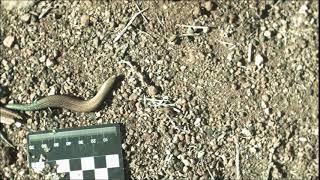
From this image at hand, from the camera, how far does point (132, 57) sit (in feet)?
11.9

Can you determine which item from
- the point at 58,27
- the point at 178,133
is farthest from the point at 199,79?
the point at 58,27

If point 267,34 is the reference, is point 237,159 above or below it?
below

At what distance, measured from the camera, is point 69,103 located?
11.7ft

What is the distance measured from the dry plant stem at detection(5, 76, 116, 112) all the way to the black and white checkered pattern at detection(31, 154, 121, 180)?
375 mm

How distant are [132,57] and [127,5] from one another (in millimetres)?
395

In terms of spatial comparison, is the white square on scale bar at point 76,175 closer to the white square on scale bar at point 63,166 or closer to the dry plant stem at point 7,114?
the white square on scale bar at point 63,166

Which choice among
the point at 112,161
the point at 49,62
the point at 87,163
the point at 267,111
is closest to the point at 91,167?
the point at 87,163

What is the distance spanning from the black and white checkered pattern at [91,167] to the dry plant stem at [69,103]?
1.23 ft

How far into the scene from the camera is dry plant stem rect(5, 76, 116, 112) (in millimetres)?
3574

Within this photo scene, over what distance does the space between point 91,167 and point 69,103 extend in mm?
498

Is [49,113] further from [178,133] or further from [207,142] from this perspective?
[207,142]

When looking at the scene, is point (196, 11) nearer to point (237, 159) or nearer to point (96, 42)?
point (96, 42)

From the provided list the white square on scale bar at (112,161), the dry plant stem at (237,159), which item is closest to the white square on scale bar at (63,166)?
the white square on scale bar at (112,161)

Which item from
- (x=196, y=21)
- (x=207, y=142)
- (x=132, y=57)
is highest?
(x=196, y=21)
